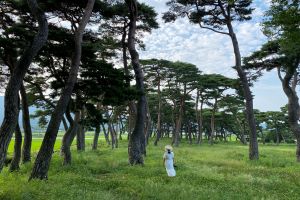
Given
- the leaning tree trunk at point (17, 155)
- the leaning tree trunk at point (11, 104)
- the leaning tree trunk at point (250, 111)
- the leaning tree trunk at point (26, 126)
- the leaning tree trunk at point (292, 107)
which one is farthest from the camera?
the leaning tree trunk at point (250, 111)

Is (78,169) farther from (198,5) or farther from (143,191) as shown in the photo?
(198,5)

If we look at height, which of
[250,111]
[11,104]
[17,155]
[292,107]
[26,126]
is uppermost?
[292,107]

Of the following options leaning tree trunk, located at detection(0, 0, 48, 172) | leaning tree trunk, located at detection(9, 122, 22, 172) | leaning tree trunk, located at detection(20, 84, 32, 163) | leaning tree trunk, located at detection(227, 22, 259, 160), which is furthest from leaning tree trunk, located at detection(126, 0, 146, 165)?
leaning tree trunk, located at detection(0, 0, 48, 172)

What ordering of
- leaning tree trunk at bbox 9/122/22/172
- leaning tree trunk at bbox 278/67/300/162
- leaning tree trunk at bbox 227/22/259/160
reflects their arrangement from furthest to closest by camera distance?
1. leaning tree trunk at bbox 227/22/259/160
2. leaning tree trunk at bbox 278/67/300/162
3. leaning tree trunk at bbox 9/122/22/172

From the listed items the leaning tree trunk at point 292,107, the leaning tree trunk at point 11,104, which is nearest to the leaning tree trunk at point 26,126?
the leaning tree trunk at point 11,104

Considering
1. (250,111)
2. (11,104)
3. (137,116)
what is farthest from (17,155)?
(250,111)

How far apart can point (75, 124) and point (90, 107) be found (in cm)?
265

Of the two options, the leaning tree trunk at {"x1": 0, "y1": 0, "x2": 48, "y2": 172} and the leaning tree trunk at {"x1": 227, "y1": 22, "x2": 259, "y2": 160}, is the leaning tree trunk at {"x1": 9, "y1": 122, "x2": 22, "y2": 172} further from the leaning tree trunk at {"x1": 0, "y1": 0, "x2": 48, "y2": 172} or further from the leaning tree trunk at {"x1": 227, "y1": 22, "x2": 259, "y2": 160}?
the leaning tree trunk at {"x1": 227, "y1": 22, "x2": 259, "y2": 160}

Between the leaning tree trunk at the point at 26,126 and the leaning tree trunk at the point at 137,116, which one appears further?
the leaning tree trunk at the point at 137,116

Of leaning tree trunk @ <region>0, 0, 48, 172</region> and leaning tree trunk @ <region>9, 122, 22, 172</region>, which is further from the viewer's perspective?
leaning tree trunk @ <region>9, 122, 22, 172</region>

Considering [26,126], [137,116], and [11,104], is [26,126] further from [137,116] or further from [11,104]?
[11,104]

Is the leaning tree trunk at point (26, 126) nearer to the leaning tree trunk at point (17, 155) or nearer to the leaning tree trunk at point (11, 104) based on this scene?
the leaning tree trunk at point (17, 155)

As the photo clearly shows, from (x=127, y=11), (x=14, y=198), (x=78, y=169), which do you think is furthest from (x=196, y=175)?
(x=127, y=11)

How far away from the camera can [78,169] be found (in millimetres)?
17797
